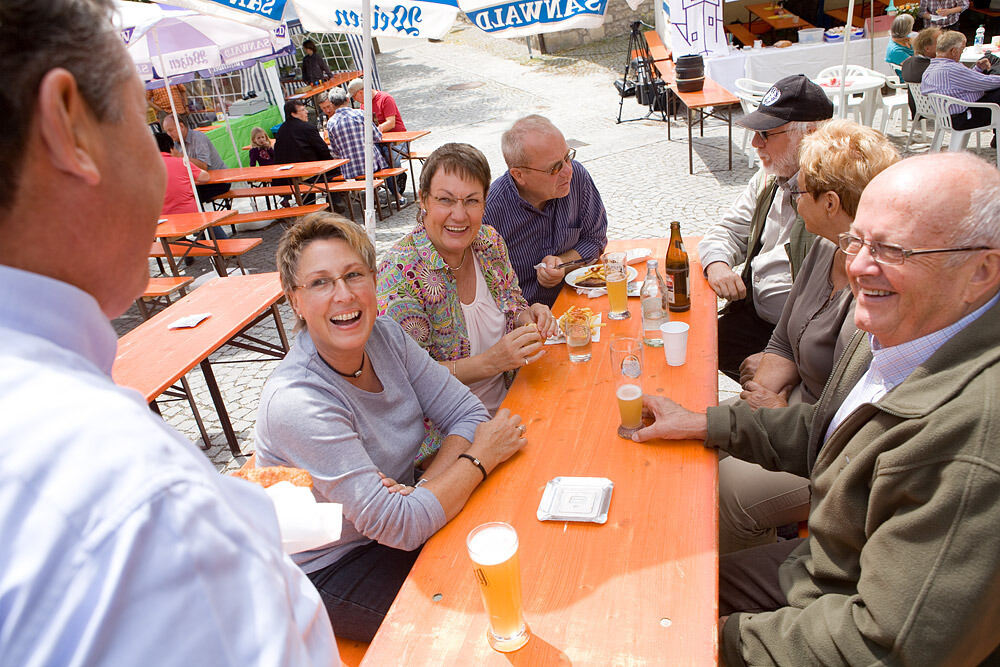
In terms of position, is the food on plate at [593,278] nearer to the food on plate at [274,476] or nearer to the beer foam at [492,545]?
the beer foam at [492,545]

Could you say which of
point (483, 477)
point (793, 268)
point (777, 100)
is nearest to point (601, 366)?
point (483, 477)

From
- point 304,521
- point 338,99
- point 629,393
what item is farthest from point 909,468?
point 338,99

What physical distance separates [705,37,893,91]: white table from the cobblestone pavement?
0.92 m

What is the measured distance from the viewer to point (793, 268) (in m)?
3.18

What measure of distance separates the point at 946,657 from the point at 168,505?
1.53 m

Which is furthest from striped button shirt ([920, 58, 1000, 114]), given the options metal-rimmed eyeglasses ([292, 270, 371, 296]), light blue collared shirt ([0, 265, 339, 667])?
light blue collared shirt ([0, 265, 339, 667])

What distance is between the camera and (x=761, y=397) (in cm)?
273

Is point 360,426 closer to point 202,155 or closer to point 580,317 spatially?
point 580,317

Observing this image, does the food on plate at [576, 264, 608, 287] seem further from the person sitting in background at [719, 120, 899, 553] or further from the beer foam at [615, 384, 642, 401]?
the beer foam at [615, 384, 642, 401]

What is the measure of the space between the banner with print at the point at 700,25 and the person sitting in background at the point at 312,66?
11.4 m

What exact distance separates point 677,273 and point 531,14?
6.42 feet

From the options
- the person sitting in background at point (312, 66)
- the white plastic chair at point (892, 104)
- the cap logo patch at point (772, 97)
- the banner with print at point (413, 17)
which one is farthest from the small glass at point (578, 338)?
the person sitting in background at point (312, 66)

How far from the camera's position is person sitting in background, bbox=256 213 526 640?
187 centimetres

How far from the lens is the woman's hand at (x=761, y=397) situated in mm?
2703
